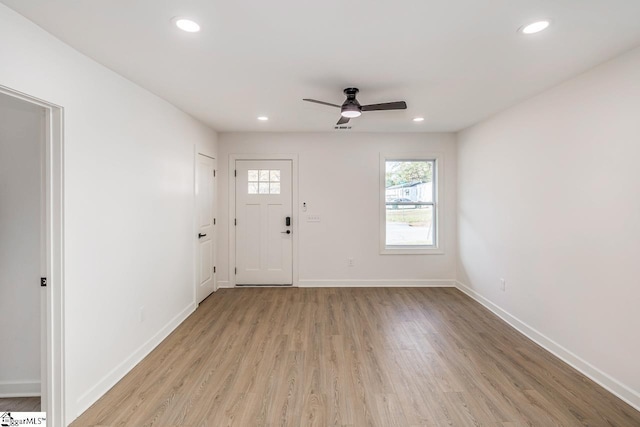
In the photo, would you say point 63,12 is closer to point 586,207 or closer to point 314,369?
point 314,369

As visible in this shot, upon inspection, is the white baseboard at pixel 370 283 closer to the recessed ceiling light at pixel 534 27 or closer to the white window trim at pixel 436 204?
the white window trim at pixel 436 204

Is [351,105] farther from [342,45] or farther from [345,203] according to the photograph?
[345,203]

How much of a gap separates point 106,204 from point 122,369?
4.49 feet

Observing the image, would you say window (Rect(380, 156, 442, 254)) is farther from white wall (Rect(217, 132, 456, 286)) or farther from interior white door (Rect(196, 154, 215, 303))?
interior white door (Rect(196, 154, 215, 303))

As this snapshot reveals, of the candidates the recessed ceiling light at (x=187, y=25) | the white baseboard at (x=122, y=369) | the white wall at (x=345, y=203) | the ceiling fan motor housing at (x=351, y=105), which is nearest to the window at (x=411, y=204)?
the white wall at (x=345, y=203)

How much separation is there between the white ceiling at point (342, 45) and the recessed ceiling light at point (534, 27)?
0.05 meters

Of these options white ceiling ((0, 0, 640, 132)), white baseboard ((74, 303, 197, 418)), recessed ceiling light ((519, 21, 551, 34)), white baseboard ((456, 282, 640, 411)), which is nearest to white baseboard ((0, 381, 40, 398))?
white baseboard ((74, 303, 197, 418))

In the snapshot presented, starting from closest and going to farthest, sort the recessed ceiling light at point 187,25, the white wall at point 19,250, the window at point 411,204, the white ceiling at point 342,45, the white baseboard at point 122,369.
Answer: the white ceiling at point 342,45 < the recessed ceiling light at point 187,25 < the white baseboard at point 122,369 < the white wall at point 19,250 < the window at point 411,204

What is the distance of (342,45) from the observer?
2131 millimetres

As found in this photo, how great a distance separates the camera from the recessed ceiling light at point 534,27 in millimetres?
1865

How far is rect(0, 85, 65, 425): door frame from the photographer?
6.44 ft

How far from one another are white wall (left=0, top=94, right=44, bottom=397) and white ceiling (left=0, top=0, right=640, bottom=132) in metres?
0.81

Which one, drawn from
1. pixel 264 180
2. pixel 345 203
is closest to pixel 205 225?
pixel 264 180

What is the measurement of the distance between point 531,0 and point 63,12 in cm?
259
